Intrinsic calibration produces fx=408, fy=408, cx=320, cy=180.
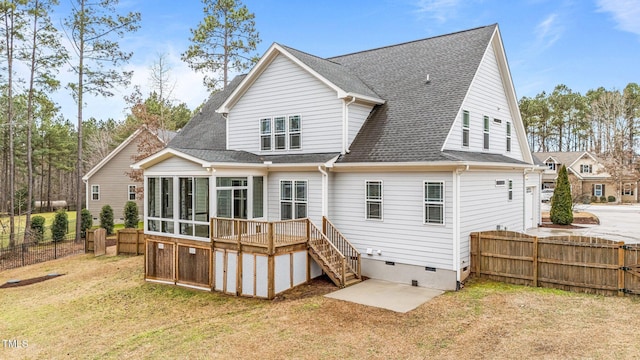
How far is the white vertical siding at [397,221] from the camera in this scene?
38.0ft

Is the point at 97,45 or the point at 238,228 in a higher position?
the point at 97,45

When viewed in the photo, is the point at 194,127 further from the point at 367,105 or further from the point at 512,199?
the point at 512,199

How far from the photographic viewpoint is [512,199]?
15148 mm

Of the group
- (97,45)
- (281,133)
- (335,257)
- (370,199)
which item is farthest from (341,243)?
(97,45)

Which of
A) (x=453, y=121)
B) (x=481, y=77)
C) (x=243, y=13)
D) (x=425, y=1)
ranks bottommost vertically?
(x=453, y=121)

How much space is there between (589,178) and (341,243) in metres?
44.5

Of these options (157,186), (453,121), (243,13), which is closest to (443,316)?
(453,121)

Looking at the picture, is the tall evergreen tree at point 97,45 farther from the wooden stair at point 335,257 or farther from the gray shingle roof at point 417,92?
the wooden stair at point 335,257

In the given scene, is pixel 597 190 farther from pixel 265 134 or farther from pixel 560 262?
pixel 265 134

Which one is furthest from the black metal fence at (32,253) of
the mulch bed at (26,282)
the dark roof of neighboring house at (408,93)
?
the dark roof of neighboring house at (408,93)

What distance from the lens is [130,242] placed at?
1978 centimetres

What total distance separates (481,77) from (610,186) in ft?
133

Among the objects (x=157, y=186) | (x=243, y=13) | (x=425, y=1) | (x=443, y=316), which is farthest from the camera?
(x=243, y=13)

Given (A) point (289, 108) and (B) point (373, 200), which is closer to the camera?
(B) point (373, 200)
